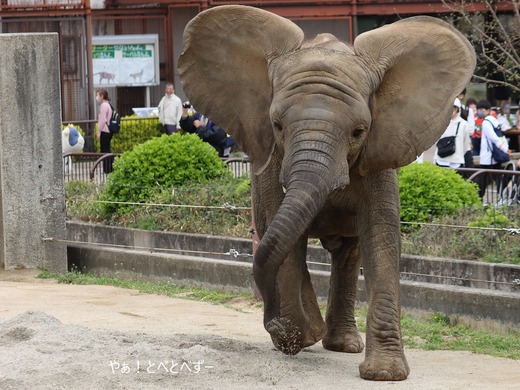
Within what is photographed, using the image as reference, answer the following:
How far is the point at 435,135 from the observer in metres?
8.97

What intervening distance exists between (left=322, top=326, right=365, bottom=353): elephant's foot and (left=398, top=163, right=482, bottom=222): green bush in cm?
416

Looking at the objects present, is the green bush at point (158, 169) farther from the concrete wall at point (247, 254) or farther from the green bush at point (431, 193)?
the green bush at point (431, 193)

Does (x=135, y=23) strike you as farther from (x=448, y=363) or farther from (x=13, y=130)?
(x=448, y=363)

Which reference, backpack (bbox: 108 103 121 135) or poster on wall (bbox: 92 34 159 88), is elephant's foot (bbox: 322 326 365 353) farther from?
poster on wall (bbox: 92 34 159 88)

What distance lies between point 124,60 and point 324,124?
80.4 ft

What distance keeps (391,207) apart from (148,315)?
11.9ft

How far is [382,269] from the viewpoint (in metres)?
8.99

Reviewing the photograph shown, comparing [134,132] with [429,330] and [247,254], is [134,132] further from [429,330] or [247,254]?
[429,330]

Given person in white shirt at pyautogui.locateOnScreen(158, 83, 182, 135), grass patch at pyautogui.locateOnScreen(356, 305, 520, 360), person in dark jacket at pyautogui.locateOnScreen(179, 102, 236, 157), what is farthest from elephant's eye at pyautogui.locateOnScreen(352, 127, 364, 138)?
person in white shirt at pyautogui.locateOnScreen(158, 83, 182, 135)

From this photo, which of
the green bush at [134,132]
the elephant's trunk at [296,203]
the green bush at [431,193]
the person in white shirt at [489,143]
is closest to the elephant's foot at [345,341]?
the elephant's trunk at [296,203]

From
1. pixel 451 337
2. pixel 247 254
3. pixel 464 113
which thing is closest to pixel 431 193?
pixel 247 254

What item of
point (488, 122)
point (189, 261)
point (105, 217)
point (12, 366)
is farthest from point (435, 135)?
point (488, 122)

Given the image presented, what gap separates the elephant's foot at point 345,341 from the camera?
10156 mm

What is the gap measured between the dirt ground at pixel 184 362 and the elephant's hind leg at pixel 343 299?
0.12m
